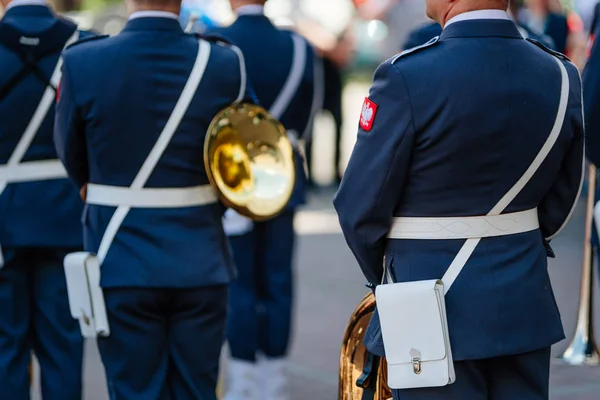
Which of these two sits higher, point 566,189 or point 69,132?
point 566,189

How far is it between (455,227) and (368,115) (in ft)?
1.18

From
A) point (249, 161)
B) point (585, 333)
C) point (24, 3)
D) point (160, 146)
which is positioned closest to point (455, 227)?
point (160, 146)

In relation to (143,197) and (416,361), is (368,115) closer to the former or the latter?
(416,361)

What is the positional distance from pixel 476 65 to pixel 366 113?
0.99 feet

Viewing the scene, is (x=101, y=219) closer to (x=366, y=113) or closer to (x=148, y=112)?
(x=148, y=112)

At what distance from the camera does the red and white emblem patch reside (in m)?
3.04

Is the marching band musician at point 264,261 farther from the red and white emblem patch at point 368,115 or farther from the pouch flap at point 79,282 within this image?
the red and white emblem patch at point 368,115

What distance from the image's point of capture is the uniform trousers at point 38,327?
451 cm

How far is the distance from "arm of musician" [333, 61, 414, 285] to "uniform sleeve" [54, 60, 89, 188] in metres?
1.13

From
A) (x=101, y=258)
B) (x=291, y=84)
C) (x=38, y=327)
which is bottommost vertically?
(x=38, y=327)

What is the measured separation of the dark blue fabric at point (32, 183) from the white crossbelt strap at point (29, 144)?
0.01 m

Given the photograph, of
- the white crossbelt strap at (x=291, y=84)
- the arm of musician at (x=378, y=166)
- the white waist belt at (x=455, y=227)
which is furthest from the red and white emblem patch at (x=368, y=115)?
the white crossbelt strap at (x=291, y=84)

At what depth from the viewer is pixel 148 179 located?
3885mm

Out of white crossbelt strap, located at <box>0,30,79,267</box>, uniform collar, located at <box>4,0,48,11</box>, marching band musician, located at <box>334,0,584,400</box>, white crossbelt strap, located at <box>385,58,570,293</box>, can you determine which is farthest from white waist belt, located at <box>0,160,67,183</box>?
white crossbelt strap, located at <box>385,58,570,293</box>
